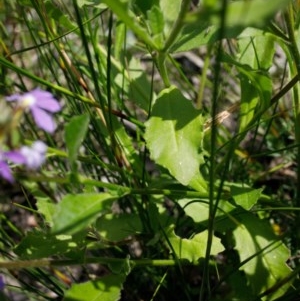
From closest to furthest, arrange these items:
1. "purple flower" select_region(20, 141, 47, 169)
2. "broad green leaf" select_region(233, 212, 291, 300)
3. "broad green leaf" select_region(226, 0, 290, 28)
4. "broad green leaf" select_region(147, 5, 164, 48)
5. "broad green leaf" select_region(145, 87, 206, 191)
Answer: "broad green leaf" select_region(226, 0, 290, 28)
"purple flower" select_region(20, 141, 47, 169)
"broad green leaf" select_region(147, 5, 164, 48)
"broad green leaf" select_region(145, 87, 206, 191)
"broad green leaf" select_region(233, 212, 291, 300)

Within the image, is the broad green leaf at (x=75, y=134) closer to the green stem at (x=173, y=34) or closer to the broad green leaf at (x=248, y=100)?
the green stem at (x=173, y=34)

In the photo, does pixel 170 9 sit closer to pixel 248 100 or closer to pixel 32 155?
pixel 248 100

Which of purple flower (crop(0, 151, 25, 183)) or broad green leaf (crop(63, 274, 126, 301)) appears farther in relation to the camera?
broad green leaf (crop(63, 274, 126, 301))

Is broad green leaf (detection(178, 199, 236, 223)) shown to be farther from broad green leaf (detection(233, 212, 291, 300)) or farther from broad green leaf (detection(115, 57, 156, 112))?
broad green leaf (detection(115, 57, 156, 112))

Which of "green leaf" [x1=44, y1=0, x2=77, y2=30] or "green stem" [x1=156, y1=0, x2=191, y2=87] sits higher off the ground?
"green leaf" [x1=44, y1=0, x2=77, y2=30]

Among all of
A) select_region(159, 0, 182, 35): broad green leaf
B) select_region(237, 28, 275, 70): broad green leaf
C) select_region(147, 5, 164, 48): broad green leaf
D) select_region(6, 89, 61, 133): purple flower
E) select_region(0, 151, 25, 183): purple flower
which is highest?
select_region(159, 0, 182, 35): broad green leaf

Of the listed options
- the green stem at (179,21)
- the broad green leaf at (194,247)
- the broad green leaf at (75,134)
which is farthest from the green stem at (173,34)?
the broad green leaf at (194,247)

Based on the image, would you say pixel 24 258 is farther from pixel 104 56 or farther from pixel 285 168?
pixel 285 168

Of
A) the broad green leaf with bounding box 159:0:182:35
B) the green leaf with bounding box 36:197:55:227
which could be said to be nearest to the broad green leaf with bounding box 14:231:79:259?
the green leaf with bounding box 36:197:55:227
